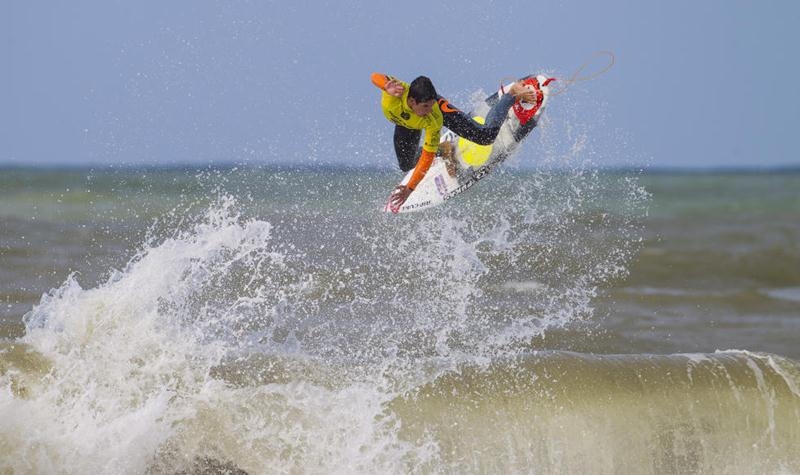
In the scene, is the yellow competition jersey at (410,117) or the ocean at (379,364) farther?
the yellow competition jersey at (410,117)

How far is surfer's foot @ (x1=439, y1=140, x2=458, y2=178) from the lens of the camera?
881cm

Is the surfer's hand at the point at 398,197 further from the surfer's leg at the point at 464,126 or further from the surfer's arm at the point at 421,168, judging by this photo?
the surfer's leg at the point at 464,126

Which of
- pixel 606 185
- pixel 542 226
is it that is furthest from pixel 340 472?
pixel 606 185

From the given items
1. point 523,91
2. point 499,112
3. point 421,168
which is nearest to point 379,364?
point 421,168

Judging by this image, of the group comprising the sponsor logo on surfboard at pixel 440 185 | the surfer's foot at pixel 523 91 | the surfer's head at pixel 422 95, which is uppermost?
the surfer's foot at pixel 523 91

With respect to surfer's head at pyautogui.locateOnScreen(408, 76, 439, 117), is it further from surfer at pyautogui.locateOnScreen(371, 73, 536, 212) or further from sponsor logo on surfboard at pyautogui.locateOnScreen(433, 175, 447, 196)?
sponsor logo on surfboard at pyautogui.locateOnScreen(433, 175, 447, 196)

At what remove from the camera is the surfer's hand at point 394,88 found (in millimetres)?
7539

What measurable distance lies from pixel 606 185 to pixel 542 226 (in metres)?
11.1

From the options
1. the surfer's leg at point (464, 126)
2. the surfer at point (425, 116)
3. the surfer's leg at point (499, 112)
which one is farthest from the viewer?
the surfer's leg at point (499, 112)

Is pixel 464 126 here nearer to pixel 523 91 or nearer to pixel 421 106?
pixel 421 106

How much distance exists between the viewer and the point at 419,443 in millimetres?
6391

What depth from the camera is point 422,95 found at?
7.41 meters

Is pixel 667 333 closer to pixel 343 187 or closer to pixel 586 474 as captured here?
pixel 586 474

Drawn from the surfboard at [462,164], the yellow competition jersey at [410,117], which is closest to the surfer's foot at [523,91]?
the surfboard at [462,164]
